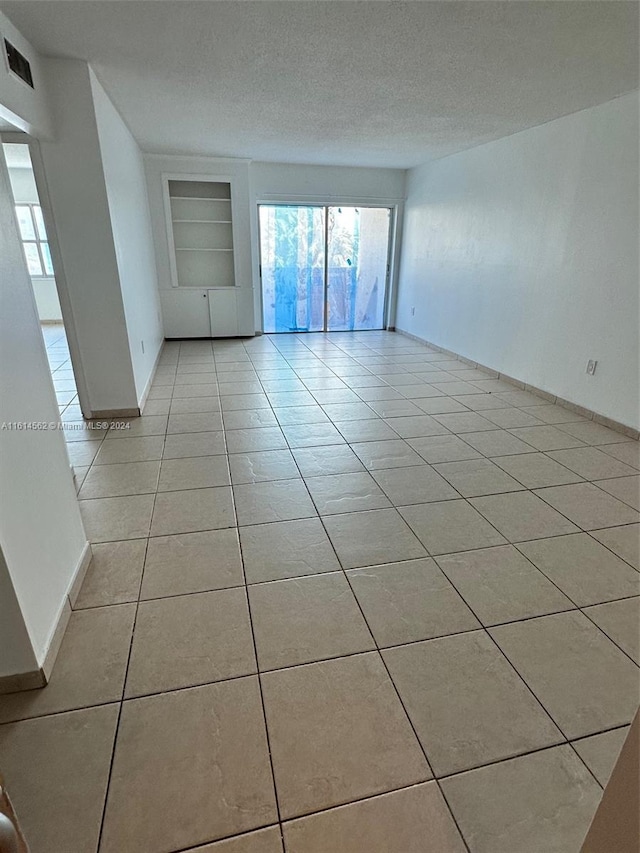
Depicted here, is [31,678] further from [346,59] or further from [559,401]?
[559,401]

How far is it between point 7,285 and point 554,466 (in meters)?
2.97

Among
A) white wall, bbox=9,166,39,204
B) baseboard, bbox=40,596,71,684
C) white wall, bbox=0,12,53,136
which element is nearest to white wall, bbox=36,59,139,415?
white wall, bbox=0,12,53,136

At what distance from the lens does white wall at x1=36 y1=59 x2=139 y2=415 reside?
108 inches

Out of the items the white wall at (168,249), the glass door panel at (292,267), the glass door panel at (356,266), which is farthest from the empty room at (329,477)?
the glass door panel at (356,266)

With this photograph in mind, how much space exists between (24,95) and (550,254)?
3990 mm

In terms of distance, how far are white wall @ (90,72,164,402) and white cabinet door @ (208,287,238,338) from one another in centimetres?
96

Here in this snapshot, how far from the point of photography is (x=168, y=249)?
591 centimetres

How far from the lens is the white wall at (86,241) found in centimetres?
276

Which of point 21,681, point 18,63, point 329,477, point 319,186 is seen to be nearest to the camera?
point 21,681

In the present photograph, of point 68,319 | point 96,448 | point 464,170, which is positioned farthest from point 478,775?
point 464,170

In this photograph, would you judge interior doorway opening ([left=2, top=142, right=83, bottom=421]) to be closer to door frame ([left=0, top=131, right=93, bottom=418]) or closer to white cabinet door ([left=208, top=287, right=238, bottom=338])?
white cabinet door ([left=208, top=287, right=238, bottom=338])

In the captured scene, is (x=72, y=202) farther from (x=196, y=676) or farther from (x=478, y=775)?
(x=478, y=775)

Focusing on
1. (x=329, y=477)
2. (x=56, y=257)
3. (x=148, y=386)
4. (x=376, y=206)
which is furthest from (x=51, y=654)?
(x=376, y=206)

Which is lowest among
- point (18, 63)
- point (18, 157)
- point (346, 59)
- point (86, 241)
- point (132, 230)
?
point (86, 241)
